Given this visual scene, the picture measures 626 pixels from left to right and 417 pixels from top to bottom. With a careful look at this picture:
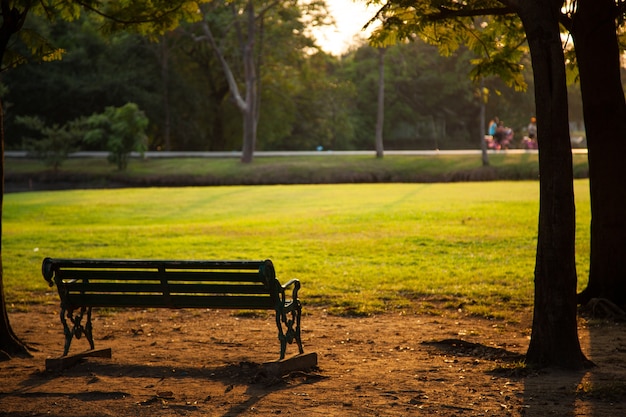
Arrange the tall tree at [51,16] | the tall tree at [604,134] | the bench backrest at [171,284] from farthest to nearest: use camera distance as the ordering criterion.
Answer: the tall tree at [604,134] → the tall tree at [51,16] → the bench backrest at [171,284]

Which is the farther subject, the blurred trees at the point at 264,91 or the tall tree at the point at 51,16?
the blurred trees at the point at 264,91

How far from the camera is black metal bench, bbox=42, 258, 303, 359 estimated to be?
7887 millimetres

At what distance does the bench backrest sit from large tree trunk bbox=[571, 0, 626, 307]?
202 inches

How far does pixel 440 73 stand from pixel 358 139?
8338mm

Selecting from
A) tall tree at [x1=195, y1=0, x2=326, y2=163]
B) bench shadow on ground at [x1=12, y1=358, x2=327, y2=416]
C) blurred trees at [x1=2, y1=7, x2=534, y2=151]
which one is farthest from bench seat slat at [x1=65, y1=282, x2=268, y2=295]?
blurred trees at [x1=2, y1=7, x2=534, y2=151]

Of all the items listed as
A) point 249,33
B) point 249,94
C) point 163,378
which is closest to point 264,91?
point 249,94

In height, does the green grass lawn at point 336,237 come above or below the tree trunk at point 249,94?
below

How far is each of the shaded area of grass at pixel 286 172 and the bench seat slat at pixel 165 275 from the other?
3789 cm

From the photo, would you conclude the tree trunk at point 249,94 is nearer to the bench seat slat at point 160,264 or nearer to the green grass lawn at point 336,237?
the green grass lawn at point 336,237

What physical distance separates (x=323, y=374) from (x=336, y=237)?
13106 mm

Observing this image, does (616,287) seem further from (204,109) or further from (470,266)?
(204,109)

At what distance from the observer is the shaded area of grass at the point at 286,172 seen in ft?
153

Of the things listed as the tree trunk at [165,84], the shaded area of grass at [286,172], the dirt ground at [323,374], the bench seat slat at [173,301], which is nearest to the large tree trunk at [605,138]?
Result: the dirt ground at [323,374]

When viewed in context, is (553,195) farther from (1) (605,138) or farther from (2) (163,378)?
(1) (605,138)
